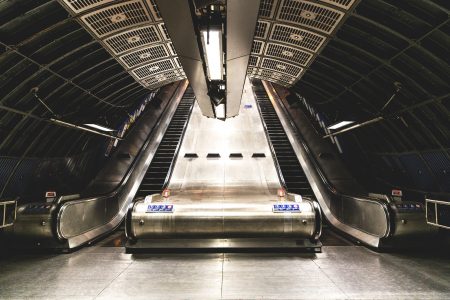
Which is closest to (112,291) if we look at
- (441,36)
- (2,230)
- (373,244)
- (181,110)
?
(2,230)

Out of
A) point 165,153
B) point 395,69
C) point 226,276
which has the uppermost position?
point 395,69

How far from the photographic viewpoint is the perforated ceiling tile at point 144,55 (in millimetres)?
6401

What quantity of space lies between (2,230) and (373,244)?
8.08 m

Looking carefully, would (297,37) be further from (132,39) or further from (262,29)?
(132,39)

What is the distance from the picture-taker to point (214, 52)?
4.42 meters

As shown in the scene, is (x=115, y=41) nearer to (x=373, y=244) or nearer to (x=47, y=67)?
(x=47, y=67)

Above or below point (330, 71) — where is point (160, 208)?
below

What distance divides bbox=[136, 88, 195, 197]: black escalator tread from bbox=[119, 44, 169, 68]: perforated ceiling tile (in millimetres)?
4138

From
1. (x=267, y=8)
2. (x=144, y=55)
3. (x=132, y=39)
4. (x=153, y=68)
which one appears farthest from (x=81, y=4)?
(x=267, y=8)

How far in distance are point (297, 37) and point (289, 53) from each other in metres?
0.80

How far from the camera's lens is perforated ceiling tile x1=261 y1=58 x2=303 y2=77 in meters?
7.27

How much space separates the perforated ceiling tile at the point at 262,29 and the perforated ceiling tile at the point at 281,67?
1213mm

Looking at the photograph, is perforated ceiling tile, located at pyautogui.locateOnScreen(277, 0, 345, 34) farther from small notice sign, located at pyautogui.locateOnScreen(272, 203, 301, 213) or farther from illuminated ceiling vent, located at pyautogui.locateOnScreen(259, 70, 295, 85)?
small notice sign, located at pyautogui.locateOnScreen(272, 203, 301, 213)

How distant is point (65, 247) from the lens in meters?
5.86
